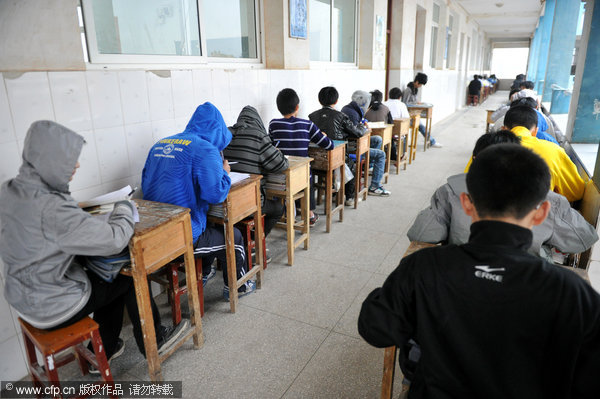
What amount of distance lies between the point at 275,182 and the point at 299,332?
1.13 meters

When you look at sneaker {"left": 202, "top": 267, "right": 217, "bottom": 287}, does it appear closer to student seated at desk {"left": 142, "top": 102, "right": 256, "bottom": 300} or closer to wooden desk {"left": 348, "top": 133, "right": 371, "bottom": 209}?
student seated at desk {"left": 142, "top": 102, "right": 256, "bottom": 300}

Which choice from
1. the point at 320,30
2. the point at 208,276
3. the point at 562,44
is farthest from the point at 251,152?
the point at 562,44

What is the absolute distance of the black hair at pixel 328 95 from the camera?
4.01 m

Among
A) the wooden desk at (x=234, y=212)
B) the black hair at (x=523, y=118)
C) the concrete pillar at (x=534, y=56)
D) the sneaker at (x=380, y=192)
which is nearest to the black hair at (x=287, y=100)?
the wooden desk at (x=234, y=212)

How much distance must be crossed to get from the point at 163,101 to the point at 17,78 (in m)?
0.95

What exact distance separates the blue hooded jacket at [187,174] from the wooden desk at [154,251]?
0.50ft

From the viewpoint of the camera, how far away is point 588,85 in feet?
11.9

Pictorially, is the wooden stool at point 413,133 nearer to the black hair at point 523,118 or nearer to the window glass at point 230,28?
the window glass at point 230,28

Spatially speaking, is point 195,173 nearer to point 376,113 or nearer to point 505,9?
point 376,113

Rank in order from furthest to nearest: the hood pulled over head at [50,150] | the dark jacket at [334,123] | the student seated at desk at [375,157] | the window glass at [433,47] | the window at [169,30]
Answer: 1. the window glass at [433,47]
2. the student seated at desk at [375,157]
3. the dark jacket at [334,123]
4. the window at [169,30]
5. the hood pulled over head at [50,150]

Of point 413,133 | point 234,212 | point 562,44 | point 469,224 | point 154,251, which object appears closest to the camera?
point 469,224

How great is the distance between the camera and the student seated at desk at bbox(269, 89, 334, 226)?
3.30 m

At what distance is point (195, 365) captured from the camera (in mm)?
2086

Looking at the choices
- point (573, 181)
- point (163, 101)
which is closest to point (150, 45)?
point (163, 101)
